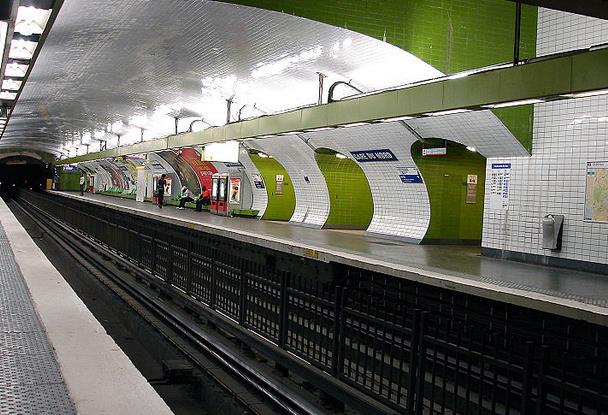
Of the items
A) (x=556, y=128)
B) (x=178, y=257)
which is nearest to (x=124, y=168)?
(x=178, y=257)

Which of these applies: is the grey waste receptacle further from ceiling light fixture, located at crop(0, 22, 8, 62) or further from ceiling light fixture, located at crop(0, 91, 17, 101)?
ceiling light fixture, located at crop(0, 91, 17, 101)

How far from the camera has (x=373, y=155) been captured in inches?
594

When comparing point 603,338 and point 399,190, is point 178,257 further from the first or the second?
point 603,338

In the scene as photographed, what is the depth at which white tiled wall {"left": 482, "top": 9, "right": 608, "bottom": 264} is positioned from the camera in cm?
943

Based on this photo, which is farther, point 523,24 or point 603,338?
point 523,24

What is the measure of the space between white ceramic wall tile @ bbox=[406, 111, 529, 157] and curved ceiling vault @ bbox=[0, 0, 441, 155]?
0.96 m

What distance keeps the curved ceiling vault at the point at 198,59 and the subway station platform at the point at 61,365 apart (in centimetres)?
604

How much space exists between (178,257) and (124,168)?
32770 mm

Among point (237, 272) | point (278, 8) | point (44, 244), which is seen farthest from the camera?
point (44, 244)

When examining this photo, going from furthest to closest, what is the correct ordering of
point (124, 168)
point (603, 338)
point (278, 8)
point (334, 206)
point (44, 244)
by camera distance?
point (124, 168) < point (44, 244) < point (334, 206) < point (278, 8) < point (603, 338)

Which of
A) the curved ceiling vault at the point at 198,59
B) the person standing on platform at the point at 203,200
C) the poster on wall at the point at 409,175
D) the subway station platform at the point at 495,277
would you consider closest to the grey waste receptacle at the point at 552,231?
the subway station platform at the point at 495,277

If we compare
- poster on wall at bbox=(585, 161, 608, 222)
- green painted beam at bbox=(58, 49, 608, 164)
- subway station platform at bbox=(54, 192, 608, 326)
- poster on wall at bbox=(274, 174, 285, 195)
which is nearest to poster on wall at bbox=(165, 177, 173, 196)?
poster on wall at bbox=(274, 174, 285, 195)

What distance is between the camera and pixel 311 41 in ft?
33.6

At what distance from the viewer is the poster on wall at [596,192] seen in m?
9.22
